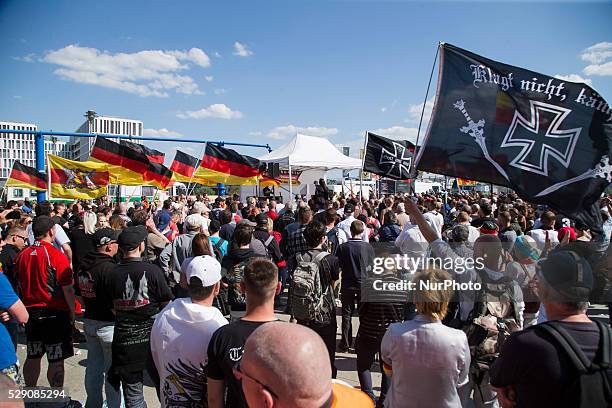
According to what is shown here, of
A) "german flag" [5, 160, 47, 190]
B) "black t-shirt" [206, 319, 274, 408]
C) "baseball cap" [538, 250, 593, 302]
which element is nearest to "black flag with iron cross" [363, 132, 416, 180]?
"baseball cap" [538, 250, 593, 302]

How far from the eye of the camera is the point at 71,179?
11.5 metres

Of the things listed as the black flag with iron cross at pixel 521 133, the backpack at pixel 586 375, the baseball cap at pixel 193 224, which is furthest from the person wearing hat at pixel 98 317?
the backpack at pixel 586 375

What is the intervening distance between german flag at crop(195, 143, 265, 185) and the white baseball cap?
1201cm

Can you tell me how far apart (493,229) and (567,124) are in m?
2.02

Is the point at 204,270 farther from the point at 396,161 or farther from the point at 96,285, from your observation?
the point at 396,161

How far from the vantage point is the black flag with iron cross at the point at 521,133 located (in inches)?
149

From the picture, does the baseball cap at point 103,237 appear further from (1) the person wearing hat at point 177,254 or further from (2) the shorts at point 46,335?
(1) the person wearing hat at point 177,254

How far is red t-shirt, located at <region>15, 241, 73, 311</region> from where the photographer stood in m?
4.07

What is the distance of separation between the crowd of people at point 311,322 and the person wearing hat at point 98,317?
1cm

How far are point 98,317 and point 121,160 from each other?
10.2 metres

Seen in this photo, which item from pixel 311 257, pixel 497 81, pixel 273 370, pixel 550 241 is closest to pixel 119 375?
pixel 311 257

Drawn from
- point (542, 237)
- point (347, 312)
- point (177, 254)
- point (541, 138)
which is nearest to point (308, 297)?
point (347, 312)

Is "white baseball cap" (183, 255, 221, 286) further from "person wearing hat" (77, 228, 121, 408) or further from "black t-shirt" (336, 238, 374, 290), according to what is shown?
"black t-shirt" (336, 238, 374, 290)

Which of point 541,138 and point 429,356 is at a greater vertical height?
point 541,138
